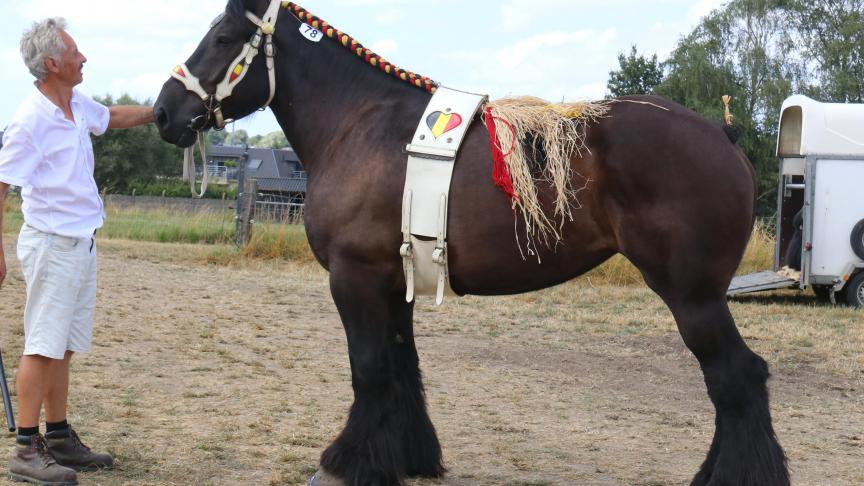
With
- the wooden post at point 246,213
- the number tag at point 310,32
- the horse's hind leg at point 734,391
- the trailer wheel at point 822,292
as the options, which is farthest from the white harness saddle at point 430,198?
the wooden post at point 246,213

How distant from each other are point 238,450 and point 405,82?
206 centimetres

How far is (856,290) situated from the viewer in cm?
1152

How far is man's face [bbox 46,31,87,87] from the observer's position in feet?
12.7

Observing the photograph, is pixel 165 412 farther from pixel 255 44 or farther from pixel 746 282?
pixel 746 282

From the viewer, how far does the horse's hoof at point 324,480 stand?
390 cm

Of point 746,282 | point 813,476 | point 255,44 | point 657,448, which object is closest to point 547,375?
point 657,448

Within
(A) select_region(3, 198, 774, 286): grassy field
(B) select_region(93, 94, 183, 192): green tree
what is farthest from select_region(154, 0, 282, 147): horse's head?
(B) select_region(93, 94, 183, 192): green tree

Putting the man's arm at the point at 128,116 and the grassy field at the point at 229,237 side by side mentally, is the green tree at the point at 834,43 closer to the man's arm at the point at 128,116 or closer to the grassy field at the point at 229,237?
the grassy field at the point at 229,237

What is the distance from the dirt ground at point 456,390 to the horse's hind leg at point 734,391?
72cm

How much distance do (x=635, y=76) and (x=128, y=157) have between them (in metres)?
24.2

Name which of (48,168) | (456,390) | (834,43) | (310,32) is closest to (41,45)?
(48,168)

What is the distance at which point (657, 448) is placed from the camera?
4957 millimetres

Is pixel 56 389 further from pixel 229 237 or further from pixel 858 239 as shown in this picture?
pixel 229 237

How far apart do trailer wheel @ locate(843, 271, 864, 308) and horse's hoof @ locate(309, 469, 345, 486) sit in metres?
9.61
